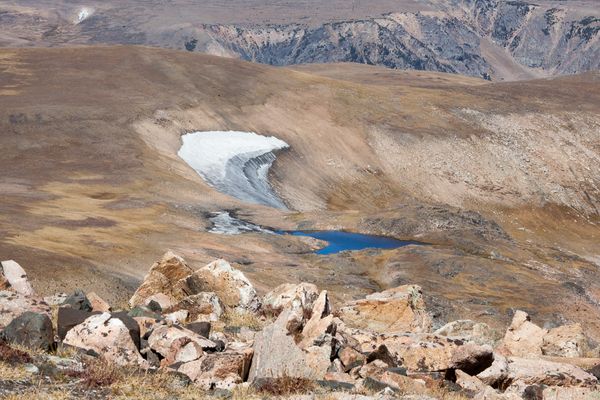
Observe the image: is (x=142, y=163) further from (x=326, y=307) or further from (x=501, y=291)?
(x=326, y=307)

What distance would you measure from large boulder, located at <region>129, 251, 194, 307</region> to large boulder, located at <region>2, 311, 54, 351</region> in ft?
28.2

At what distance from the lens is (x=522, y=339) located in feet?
78.1

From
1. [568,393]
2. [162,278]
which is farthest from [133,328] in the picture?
[568,393]

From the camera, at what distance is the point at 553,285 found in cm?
5944

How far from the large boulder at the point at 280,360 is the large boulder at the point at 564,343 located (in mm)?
8871

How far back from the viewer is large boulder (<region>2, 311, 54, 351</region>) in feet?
52.8

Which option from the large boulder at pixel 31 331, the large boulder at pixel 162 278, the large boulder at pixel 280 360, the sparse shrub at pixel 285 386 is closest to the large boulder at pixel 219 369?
the large boulder at pixel 280 360

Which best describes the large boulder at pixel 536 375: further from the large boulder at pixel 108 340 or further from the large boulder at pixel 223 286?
the large boulder at pixel 223 286

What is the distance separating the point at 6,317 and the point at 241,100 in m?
120

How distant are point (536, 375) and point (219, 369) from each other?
23.8 ft

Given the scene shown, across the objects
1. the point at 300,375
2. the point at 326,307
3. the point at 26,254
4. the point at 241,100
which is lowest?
the point at 241,100

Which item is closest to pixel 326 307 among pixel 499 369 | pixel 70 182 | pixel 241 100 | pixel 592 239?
pixel 499 369

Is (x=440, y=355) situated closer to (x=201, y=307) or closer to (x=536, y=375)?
(x=536, y=375)

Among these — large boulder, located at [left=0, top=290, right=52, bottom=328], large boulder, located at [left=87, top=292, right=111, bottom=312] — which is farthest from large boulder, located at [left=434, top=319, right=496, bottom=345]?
large boulder, located at [left=0, top=290, right=52, bottom=328]
